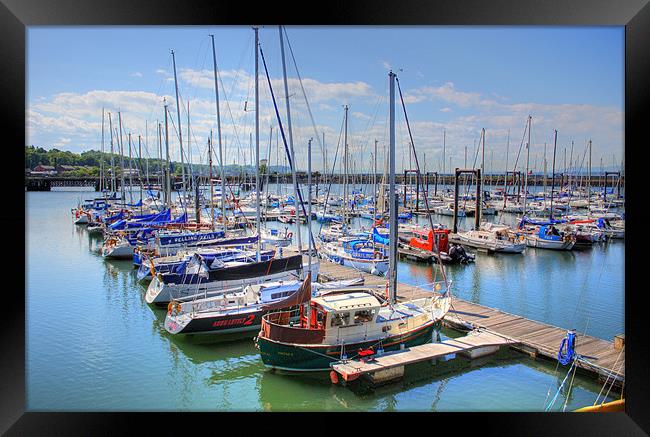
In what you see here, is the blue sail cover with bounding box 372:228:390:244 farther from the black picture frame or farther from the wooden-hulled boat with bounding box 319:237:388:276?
the black picture frame

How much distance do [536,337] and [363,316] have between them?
294 cm

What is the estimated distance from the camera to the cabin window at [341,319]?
680 cm

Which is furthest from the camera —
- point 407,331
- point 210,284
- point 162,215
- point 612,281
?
point 162,215

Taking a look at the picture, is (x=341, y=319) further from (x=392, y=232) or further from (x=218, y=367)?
(x=218, y=367)

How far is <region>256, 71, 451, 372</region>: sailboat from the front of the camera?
21.9 feet

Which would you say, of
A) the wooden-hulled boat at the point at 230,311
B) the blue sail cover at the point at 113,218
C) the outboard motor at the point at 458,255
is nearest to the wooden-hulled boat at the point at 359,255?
the outboard motor at the point at 458,255

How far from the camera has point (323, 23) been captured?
4.53m

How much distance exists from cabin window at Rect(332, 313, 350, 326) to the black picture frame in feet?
7.87

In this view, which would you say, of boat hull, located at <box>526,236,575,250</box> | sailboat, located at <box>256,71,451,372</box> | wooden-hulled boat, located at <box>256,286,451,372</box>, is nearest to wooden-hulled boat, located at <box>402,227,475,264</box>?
boat hull, located at <box>526,236,575,250</box>
